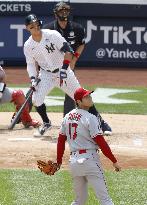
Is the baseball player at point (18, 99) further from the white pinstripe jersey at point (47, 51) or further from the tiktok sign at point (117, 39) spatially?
the tiktok sign at point (117, 39)

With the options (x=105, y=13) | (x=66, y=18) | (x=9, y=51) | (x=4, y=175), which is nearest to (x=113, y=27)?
(x=105, y=13)

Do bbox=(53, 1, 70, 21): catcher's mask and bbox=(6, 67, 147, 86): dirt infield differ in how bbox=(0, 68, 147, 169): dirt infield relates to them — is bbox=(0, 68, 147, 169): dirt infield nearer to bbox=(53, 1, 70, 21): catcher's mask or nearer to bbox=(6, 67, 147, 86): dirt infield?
bbox=(53, 1, 70, 21): catcher's mask

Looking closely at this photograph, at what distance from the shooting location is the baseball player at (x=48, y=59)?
12086 millimetres

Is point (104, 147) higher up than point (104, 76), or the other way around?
point (104, 147)

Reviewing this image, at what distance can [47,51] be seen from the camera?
1223 cm

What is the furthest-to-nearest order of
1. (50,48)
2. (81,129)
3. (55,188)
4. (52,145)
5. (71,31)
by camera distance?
(71,31)
(50,48)
(52,145)
(55,188)
(81,129)

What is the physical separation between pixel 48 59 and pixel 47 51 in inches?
5.3

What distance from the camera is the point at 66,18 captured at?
1263cm

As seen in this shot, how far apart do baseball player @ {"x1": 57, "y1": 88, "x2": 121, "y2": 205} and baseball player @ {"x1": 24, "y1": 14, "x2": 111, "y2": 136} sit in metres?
4.68

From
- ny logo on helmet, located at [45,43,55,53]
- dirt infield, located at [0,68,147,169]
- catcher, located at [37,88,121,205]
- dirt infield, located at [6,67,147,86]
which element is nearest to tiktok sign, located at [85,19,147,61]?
dirt infield, located at [6,67,147,86]

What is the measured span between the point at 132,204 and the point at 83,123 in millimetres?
1367

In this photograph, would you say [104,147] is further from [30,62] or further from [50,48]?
[30,62]

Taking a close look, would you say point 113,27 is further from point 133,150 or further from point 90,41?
point 133,150

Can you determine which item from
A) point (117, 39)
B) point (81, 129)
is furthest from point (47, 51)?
point (117, 39)
